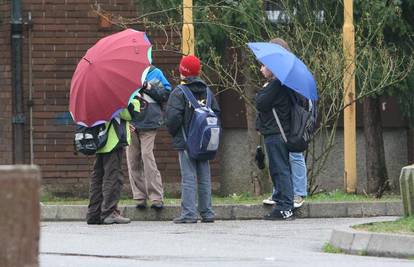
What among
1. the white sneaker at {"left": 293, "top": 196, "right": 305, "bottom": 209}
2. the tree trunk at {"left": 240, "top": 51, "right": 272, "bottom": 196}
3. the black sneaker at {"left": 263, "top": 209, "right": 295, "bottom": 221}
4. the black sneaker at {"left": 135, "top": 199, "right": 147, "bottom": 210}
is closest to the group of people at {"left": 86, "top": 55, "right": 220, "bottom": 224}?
the black sneaker at {"left": 135, "top": 199, "right": 147, "bottom": 210}

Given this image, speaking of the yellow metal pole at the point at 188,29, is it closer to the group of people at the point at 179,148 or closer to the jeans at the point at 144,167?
the group of people at the point at 179,148

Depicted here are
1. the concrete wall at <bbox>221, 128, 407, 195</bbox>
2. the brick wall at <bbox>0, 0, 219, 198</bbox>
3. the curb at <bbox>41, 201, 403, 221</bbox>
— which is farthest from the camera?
the concrete wall at <bbox>221, 128, 407, 195</bbox>

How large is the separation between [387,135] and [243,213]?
5.91 metres

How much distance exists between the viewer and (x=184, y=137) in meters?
11.6

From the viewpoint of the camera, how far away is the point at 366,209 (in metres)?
12.6

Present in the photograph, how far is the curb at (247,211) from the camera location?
12.4 metres

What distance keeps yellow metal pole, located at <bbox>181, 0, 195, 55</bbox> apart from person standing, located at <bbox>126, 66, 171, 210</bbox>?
1811 millimetres

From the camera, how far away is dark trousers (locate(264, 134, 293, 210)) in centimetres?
1174

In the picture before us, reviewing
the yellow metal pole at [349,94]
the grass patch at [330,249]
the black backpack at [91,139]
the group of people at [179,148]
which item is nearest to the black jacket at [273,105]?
the group of people at [179,148]

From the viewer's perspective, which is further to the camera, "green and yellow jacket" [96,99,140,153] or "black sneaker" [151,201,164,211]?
"black sneaker" [151,201,164,211]

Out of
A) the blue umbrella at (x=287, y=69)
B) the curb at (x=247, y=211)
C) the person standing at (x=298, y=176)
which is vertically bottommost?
the curb at (x=247, y=211)

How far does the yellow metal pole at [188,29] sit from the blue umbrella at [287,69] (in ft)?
6.84

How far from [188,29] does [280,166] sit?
2.77 metres

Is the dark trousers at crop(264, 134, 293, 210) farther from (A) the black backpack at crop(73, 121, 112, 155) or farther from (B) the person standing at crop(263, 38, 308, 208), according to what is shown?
(A) the black backpack at crop(73, 121, 112, 155)
